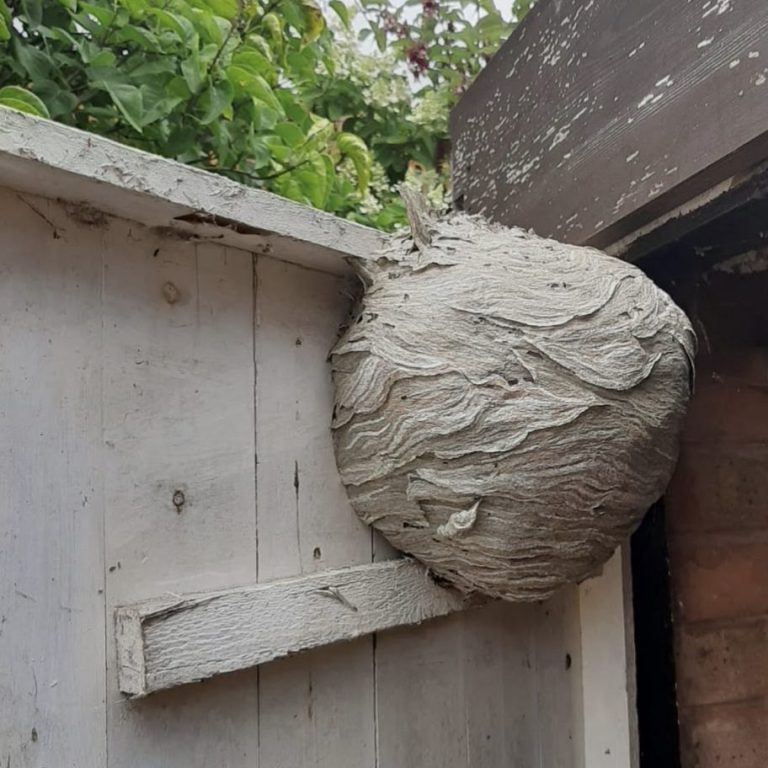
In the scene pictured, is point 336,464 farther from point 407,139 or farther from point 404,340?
point 407,139

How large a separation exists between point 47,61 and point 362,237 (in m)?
0.47

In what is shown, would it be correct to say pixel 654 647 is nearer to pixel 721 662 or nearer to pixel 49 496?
pixel 721 662

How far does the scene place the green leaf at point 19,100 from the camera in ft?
2.40

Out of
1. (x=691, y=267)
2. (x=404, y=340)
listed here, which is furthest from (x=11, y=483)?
(x=691, y=267)

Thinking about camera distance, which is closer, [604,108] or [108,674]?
[108,674]

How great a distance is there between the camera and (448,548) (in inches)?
29.6

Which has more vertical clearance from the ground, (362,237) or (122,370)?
(362,237)

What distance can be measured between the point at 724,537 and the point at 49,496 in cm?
91

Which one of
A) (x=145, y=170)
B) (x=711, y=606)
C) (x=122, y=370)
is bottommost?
(x=711, y=606)

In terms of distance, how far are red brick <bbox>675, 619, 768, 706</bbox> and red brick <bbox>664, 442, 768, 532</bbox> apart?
145mm

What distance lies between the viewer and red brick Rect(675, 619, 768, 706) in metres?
1.03

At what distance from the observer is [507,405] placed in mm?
695

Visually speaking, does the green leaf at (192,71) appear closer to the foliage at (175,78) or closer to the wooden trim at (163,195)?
the foliage at (175,78)

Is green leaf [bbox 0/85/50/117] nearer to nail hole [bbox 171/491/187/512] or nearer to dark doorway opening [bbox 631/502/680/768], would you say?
nail hole [bbox 171/491/187/512]
